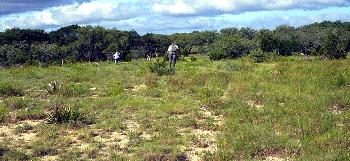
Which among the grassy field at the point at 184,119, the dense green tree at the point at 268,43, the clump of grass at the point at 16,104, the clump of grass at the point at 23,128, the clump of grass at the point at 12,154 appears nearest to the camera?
the clump of grass at the point at 12,154

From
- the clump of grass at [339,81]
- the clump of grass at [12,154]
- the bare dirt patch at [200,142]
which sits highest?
the clump of grass at [339,81]

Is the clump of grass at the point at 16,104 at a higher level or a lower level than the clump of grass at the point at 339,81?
lower

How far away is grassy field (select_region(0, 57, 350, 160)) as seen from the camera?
10.7 meters

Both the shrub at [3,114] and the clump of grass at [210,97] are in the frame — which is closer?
the shrub at [3,114]

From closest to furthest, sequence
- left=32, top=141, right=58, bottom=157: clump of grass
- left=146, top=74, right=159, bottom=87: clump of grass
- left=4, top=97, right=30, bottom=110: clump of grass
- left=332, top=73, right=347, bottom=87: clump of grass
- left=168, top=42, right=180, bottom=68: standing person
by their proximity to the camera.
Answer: left=32, top=141, right=58, bottom=157: clump of grass
left=4, top=97, right=30, bottom=110: clump of grass
left=332, top=73, right=347, bottom=87: clump of grass
left=146, top=74, right=159, bottom=87: clump of grass
left=168, top=42, right=180, bottom=68: standing person

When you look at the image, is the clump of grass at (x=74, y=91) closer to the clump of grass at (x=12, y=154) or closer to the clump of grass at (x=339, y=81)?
the clump of grass at (x=12, y=154)

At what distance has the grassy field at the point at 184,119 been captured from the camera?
1074 cm

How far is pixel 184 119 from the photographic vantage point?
13703mm

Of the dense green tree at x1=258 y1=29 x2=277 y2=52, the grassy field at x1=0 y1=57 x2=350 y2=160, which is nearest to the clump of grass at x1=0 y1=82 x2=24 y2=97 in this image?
the grassy field at x1=0 y1=57 x2=350 y2=160

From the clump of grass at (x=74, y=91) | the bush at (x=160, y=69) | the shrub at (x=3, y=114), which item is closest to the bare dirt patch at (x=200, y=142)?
the shrub at (x=3, y=114)

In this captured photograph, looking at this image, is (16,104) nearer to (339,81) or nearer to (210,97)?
(210,97)

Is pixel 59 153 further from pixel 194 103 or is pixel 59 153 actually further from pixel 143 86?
pixel 143 86

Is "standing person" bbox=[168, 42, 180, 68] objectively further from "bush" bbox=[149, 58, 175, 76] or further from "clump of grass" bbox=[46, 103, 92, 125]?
"clump of grass" bbox=[46, 103, 92, 125]

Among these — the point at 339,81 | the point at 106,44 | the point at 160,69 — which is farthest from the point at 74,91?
the point at 106,44
